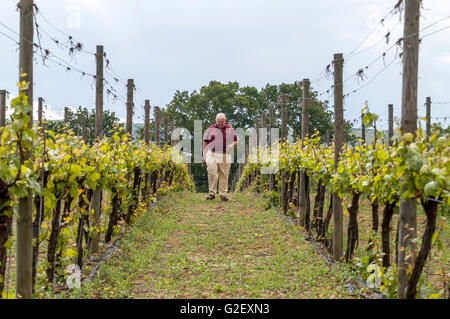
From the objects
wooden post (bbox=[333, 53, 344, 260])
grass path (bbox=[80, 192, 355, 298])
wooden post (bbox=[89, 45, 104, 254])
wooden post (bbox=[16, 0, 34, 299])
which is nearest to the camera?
wooden post (bbox=[16, 0, 34, 299])

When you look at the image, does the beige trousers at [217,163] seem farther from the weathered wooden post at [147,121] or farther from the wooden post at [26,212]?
the wooden post at [26,212]

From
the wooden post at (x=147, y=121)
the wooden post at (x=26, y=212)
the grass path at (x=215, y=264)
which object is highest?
the wooden post at (x=147, y=121)

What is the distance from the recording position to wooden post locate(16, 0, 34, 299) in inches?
153

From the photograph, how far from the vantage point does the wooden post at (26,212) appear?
12.8 feet

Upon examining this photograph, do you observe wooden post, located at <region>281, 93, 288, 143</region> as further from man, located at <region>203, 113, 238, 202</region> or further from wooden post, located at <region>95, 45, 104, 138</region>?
wooden post, located at <region>95, 45, 104, 138</region>

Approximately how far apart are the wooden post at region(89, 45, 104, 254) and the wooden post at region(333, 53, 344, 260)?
334 cm

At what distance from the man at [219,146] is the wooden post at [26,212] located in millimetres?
8740

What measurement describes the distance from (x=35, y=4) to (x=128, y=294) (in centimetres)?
305

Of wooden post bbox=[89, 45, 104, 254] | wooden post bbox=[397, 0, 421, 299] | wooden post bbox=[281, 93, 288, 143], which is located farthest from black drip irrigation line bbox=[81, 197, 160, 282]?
wooden post bbox=[281, 93, 288, 143]

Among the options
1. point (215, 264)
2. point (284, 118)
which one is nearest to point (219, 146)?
point (284, 118)

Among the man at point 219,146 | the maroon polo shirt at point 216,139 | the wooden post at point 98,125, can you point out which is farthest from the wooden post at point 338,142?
the maroon polo shirt at point 216,139
